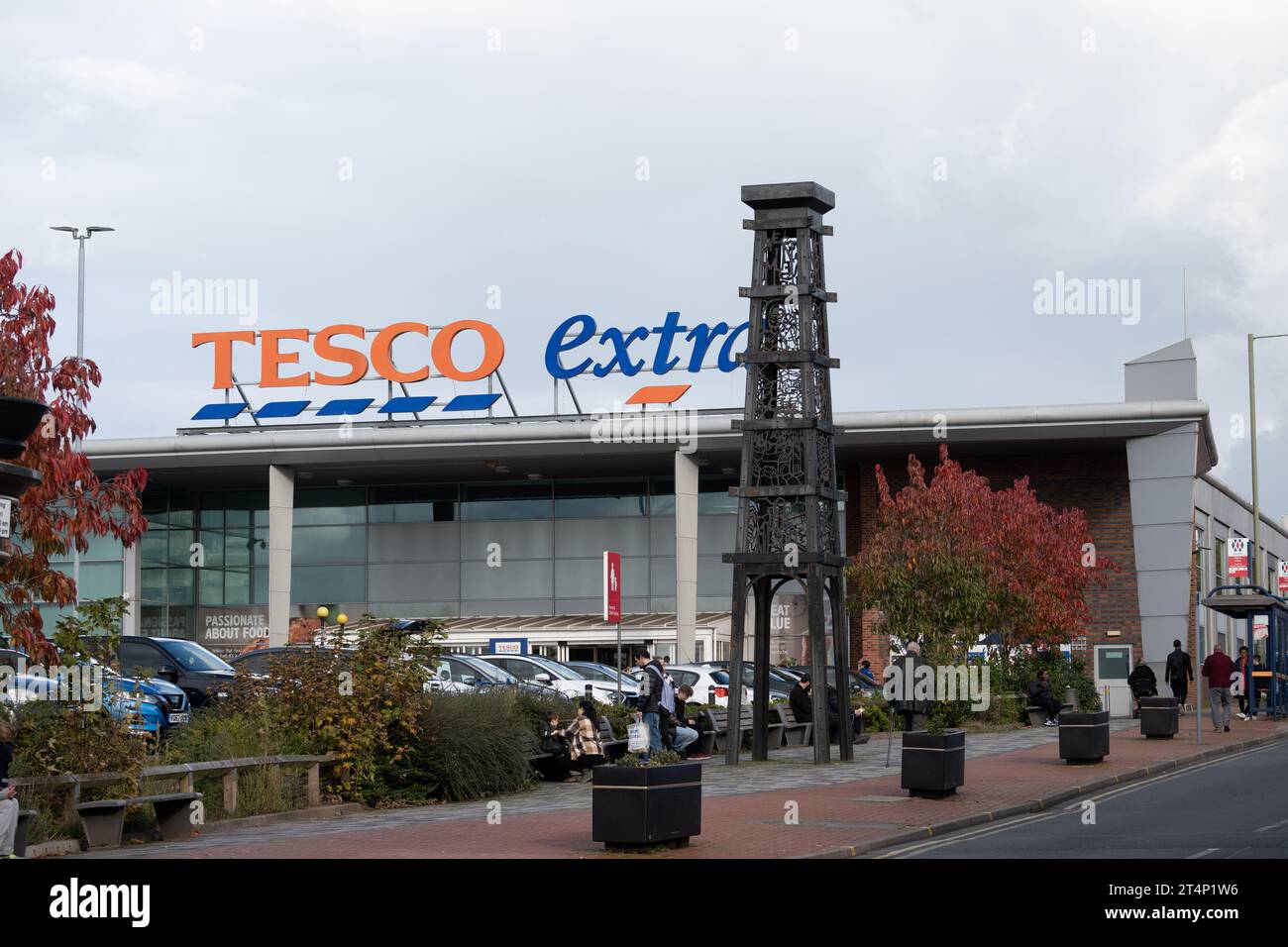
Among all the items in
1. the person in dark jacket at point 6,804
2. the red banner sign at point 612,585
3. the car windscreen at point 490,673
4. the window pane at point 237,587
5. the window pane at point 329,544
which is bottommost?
the person in dark jacket at point 6,804

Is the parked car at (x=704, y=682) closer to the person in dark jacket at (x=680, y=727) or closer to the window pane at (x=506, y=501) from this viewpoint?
the person in dark jacket at (x=680, y=727)

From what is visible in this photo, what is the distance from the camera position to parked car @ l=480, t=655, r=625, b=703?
31798mm

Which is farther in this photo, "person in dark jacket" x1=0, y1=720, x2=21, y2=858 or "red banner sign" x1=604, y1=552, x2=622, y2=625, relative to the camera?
"red banner sign" x1=604, y1=552, x2=622, y2=625

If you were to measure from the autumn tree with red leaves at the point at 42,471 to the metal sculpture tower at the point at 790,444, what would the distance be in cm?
1190

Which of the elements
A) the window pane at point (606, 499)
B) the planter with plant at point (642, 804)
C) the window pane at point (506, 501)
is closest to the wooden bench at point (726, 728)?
the planter with plant at point (642, 804)

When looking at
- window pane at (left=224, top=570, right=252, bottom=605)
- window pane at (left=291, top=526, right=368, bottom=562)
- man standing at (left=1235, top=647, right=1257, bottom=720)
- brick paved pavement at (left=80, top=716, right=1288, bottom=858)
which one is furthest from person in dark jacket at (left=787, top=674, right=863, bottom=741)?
window pane at (left=224, top=570, right=252, bottom=605)

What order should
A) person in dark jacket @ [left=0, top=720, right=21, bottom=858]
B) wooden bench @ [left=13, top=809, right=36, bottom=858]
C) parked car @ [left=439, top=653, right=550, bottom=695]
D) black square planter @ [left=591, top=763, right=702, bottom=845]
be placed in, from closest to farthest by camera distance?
person in dark jacket @ [left=0, top=720, right=21, bottom=858] → wooden bench @ [left=13, top=809, right=36, bottom=858] → black square planter @ [left=591, top=763, right=702, bottom=845] → parked car @ [left=439, top=653, right=550, bottom=695]

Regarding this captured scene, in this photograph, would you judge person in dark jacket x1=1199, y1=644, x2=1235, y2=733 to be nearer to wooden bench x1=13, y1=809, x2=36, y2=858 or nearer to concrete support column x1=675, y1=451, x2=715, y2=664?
concrete support column x1=675, y1=451, x2=715, y2=664

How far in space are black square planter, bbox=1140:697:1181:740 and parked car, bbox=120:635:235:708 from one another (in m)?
16.3

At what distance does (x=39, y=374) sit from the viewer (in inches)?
594

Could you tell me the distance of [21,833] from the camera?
47.2 ft

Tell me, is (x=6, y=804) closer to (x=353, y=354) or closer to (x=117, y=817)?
(x=117, y=817)

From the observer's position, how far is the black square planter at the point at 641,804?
14750mm
